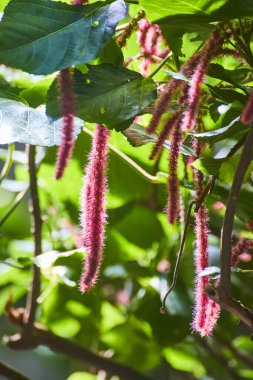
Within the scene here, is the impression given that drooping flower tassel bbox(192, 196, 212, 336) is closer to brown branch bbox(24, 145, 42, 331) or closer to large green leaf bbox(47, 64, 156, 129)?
large green leaf bbox(47, 64, 156, 129)

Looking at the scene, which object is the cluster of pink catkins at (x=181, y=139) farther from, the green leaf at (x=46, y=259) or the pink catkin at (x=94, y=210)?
the green leaf at (x=46, y=259)

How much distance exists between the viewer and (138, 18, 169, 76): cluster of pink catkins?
60 cm

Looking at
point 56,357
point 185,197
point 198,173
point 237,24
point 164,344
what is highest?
point 237,24

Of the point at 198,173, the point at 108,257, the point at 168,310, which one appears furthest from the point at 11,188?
the point at 198,173

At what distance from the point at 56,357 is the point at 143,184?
535mm

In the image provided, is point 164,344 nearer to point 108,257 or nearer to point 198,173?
point 108,257

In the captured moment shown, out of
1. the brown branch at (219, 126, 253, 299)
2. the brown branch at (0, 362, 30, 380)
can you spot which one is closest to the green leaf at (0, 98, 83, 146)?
the brown branch at (219, 126, 253, 299)

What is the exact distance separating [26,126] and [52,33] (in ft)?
0.26

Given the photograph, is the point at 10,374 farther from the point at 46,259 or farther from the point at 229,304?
the point at 229,304

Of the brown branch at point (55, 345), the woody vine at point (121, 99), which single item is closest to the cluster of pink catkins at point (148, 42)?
the woody vine at point (121, 99)

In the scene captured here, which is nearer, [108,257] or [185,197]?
[185,197]

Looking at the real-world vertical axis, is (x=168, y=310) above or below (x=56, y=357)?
above

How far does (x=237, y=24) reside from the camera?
480 millimetres

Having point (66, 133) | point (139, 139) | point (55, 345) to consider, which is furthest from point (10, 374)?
point (66, 133)
